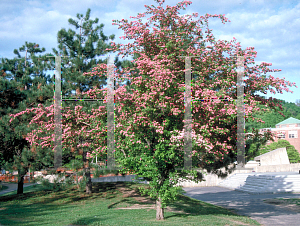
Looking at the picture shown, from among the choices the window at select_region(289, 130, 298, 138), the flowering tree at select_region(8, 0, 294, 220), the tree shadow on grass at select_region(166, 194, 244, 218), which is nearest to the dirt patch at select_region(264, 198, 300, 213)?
the tree shadow on grass at select_region(166, 194, 244, 218)

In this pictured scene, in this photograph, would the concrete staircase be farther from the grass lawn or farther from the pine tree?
the pine tree

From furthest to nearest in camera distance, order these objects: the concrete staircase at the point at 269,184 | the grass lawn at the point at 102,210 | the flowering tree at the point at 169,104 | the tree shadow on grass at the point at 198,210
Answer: the concrete staircase at the point at 269,184
the tree shadow on grass at the point at 198,210
the grass lawn at the point at 102,210
the flowering tree at the point at 169,104

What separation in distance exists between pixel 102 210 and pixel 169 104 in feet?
23.7

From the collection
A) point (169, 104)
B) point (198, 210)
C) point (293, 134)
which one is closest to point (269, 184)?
point (198, 210)

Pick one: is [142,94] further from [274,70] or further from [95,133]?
[274,70]

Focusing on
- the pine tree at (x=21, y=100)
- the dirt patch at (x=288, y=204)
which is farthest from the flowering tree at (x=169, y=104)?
the dirt patch at (x=288, y=204)

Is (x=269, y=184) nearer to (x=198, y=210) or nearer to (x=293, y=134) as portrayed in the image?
(x=198, y=210)

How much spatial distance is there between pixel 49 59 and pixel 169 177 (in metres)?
12.9

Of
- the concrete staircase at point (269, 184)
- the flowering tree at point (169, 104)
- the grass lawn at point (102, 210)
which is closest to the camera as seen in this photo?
the flowering tree at point (169, 104)

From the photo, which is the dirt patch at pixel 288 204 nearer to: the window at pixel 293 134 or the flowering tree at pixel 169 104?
the flowering tree at pixel 169 104

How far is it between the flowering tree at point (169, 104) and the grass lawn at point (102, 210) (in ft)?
5.29

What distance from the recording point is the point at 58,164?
15.6 m

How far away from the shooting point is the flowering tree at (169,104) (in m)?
9.27

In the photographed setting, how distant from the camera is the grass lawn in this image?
1088cm
